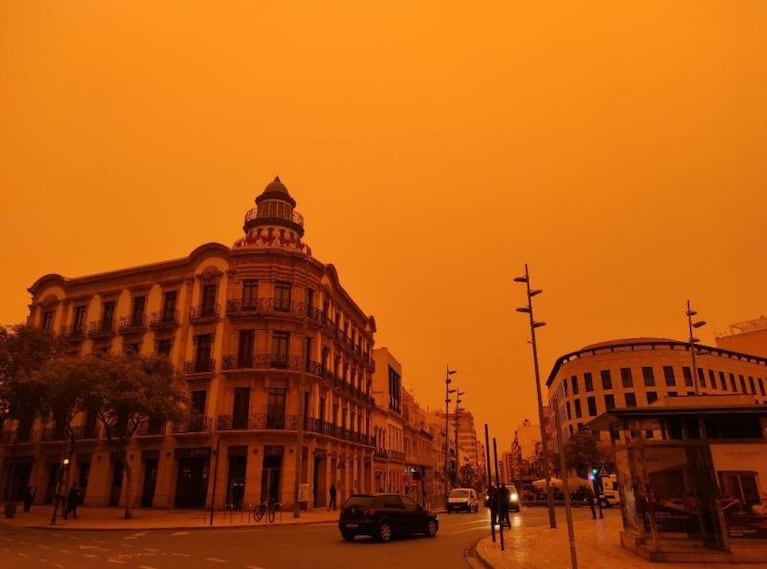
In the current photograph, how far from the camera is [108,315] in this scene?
134 ft

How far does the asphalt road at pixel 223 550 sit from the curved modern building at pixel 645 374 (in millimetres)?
56217

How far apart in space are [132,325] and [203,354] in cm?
700

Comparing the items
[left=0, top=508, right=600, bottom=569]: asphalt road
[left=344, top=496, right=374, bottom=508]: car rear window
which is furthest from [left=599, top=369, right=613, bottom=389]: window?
[left=344, top=496, right=374, bottom=508]: car rear window

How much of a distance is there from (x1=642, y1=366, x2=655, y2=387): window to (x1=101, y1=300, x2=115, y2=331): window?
202 ft

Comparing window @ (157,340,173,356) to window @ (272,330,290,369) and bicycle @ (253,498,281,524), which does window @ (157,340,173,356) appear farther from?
bicycle @ (253,498,281,524)

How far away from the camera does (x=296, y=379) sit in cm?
3566

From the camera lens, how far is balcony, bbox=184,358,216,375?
35.8 metres

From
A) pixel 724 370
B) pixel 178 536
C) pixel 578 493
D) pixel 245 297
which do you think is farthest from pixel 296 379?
pixel 724 370

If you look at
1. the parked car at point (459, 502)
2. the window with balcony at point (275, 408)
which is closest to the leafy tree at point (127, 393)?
the window with balcony at point (275, 408)

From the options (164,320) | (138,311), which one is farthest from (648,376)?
(138,311)

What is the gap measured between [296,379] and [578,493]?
1179 inches

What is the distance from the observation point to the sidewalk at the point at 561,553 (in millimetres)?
11624

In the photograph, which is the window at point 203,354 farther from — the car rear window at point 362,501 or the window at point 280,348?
the car rear window at point 362,501

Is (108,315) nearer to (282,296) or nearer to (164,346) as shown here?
(164,346)
